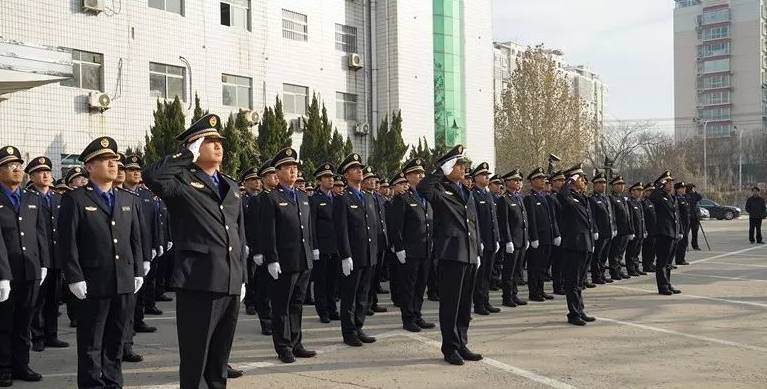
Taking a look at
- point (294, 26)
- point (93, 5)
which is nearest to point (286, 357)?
point (93, 5)

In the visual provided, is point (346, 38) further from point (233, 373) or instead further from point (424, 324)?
point (233, 373)

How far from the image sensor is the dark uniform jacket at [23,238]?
255 inches

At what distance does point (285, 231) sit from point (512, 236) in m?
4.55

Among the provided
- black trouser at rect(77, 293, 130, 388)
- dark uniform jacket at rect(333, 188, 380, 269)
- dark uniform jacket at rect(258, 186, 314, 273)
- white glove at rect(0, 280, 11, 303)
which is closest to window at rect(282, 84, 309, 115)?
dark uniform jacket at rect(333, 188, 380, 269)

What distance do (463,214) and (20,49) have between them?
9204 mm

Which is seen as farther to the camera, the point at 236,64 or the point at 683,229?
the point at 236,64

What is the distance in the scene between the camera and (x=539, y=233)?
11.7 m

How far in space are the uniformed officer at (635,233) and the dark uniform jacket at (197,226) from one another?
1069 cm

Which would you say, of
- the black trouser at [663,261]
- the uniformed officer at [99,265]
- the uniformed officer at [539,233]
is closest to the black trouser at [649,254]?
the black trouser at [663,261]

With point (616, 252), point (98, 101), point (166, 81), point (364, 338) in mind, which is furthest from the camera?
point (166, 81)

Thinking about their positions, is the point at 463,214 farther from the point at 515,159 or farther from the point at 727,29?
the point at 727,29

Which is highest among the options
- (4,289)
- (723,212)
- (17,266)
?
(17,266)

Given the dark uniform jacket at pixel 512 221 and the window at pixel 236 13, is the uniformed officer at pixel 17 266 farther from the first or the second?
the window at pixel 236 13

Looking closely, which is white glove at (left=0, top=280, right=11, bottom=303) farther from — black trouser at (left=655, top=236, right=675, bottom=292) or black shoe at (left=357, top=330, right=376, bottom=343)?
black trouser at (left=655, top=236, right=675, bottom=292)
